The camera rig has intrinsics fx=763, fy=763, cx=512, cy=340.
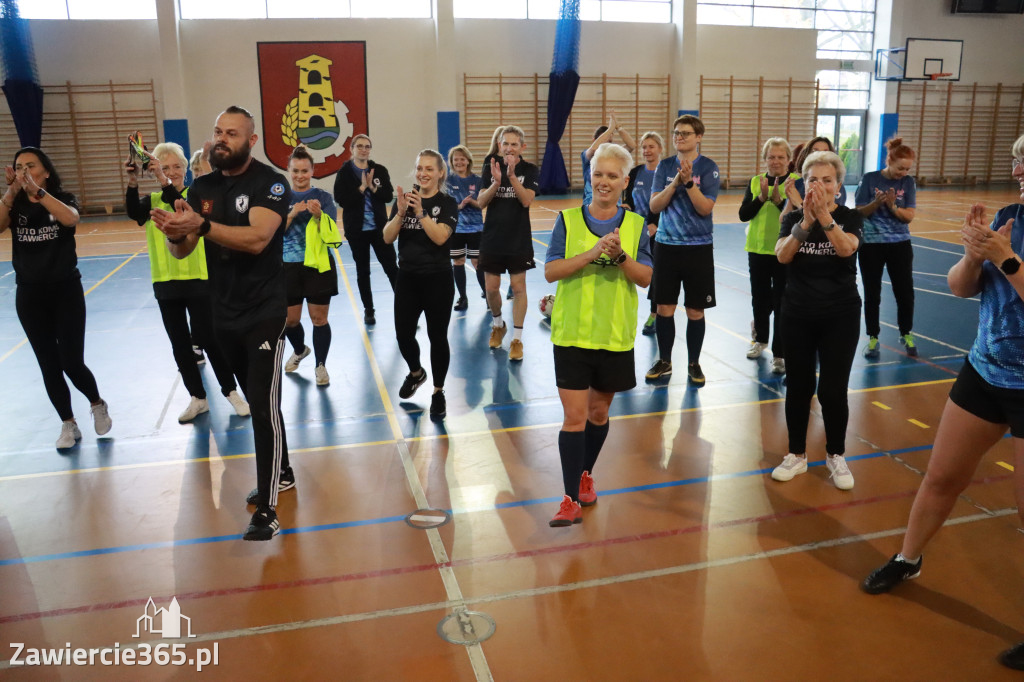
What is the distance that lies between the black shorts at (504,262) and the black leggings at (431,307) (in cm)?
152

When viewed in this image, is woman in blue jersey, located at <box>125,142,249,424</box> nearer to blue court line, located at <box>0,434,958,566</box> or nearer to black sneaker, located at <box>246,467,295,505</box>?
black sneaker, located at <box>246,467,295,505</box>

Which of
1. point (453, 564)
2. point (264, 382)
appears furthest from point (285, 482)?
point (453, 564)

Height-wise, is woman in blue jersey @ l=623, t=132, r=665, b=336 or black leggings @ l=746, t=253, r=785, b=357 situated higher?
woman in blue jersey @ l=623, t=132, r=665, b=336

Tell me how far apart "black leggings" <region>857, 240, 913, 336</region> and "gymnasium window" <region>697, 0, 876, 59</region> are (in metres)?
18.0

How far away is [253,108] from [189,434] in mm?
16379

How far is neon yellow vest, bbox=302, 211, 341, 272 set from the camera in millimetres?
6109

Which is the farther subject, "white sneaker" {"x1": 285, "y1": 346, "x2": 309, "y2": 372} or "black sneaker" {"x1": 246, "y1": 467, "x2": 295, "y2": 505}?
"white sneaker" {"x1": 285, "y1": 346, "x2": 309, "y2": 372}

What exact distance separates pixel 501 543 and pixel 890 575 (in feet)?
5.78

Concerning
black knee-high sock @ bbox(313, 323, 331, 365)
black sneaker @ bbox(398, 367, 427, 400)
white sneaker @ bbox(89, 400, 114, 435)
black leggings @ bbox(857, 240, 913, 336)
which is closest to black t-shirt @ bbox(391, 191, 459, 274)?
black sneaker @ bbox(398, 367, 427, 400)

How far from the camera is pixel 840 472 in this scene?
4.36 metres

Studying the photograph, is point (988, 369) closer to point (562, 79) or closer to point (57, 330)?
point (57, 330)

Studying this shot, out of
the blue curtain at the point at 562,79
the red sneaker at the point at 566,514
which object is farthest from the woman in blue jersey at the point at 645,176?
the blue curtain at the point at 562,79

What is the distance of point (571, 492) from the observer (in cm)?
398

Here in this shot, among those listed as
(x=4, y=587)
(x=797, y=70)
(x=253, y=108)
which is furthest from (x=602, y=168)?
(x=797, y=70)
